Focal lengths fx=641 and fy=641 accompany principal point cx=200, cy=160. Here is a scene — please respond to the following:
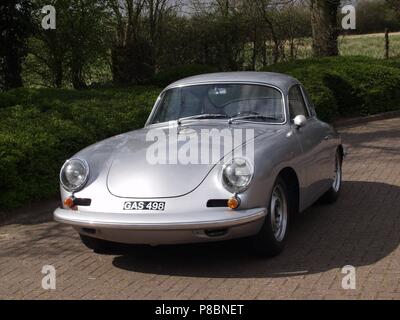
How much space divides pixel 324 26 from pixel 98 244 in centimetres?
1356

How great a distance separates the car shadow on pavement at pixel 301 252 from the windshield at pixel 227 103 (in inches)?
46.0

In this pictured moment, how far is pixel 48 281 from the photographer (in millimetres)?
5023

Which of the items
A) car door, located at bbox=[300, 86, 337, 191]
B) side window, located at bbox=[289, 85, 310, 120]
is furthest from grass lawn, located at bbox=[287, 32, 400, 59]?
Answer: side window, located at bbox=[289, 85, 310, 120]

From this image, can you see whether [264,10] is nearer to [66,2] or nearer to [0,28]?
[66,2]

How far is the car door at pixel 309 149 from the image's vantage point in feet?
19.5

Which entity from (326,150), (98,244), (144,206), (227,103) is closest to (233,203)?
(144,206)

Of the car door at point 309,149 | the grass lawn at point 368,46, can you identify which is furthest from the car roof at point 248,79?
the grass lawn at point 368,46

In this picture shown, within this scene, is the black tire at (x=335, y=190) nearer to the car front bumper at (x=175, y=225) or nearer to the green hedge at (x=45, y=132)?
the car front bumper at (x=175, y=225)

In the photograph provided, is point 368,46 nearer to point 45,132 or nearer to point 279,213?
point 45,132

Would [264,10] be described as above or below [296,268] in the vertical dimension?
above

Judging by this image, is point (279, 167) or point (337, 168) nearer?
point (279, 167)
